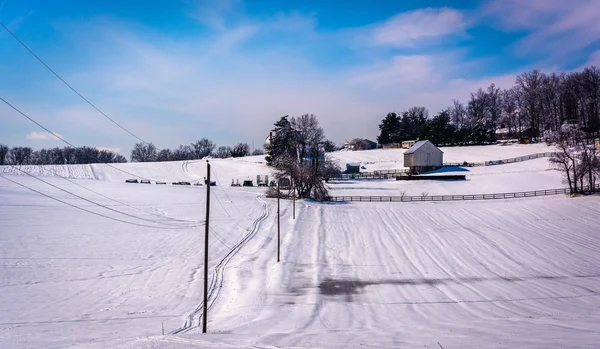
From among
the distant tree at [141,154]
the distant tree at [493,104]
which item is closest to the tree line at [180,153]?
the distant tree at [141,154]

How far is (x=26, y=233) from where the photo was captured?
32.5 m

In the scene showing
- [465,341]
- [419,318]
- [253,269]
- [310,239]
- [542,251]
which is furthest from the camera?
[310,239]

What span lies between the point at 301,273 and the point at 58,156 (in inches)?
6415

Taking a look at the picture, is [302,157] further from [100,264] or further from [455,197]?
[100,264]

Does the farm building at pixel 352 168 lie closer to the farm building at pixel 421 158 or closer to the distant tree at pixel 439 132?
the farm building at pixel 421 158

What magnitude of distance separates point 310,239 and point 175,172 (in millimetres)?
62303

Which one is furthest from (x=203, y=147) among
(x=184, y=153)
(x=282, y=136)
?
(x=282, y=136)

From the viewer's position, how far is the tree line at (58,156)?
150 meters

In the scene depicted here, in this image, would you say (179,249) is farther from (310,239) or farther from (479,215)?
(479,215)

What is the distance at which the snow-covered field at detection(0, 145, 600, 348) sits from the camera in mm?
15539

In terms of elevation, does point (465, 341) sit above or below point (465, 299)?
above

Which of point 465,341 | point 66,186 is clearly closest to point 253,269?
point 465,341

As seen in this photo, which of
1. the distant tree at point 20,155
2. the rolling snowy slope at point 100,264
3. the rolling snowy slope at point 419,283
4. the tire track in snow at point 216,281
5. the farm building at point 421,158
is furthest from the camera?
the distant tree at point 20,155

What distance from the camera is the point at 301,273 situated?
92.4ft
